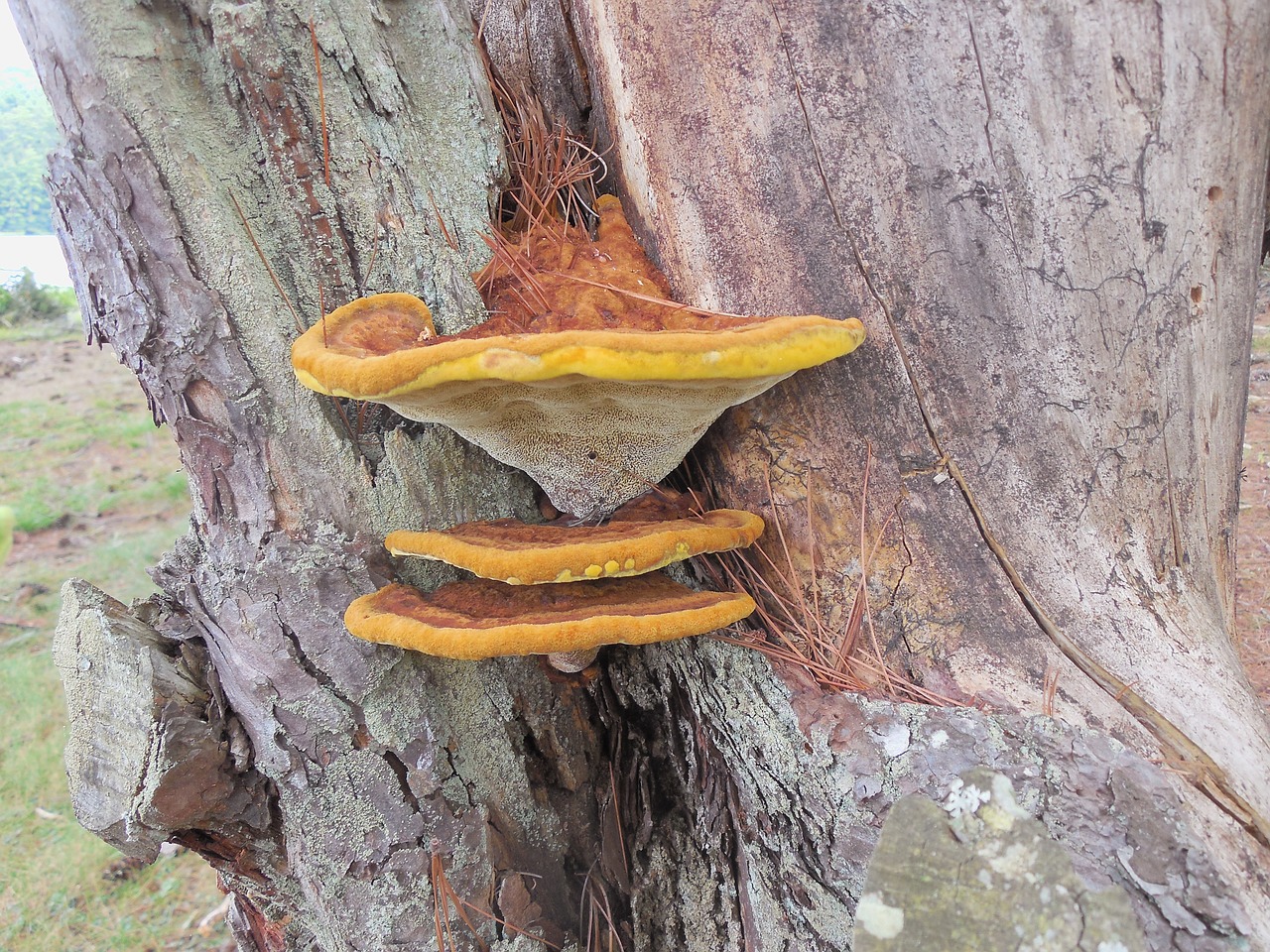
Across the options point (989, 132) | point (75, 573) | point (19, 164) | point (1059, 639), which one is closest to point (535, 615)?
point (1059, 639)

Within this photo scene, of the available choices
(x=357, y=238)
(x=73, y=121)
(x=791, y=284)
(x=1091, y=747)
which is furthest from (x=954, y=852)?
(x=73, y=121)

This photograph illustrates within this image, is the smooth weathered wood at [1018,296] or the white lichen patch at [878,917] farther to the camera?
the smooth weathered wood at [1018,296]

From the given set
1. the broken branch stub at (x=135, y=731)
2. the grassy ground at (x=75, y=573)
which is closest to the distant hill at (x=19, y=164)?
the grassy ground at (x=75, y=573)

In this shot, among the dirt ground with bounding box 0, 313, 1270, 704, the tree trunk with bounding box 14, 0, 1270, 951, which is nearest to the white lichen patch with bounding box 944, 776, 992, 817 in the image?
the tree trunk with bounding box 14, 0, 1270, 951

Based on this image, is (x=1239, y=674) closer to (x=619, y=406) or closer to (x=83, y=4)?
(x=619, y=406)

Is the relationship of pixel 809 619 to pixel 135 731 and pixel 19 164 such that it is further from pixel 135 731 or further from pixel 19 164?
pixel 19 164

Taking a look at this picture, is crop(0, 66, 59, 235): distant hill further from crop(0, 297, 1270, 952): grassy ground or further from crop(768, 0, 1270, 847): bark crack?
crop(768, 0, 1270, 847): bark crack

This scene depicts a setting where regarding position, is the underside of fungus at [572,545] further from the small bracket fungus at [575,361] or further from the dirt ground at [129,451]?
the dirt ground at [129,451]
